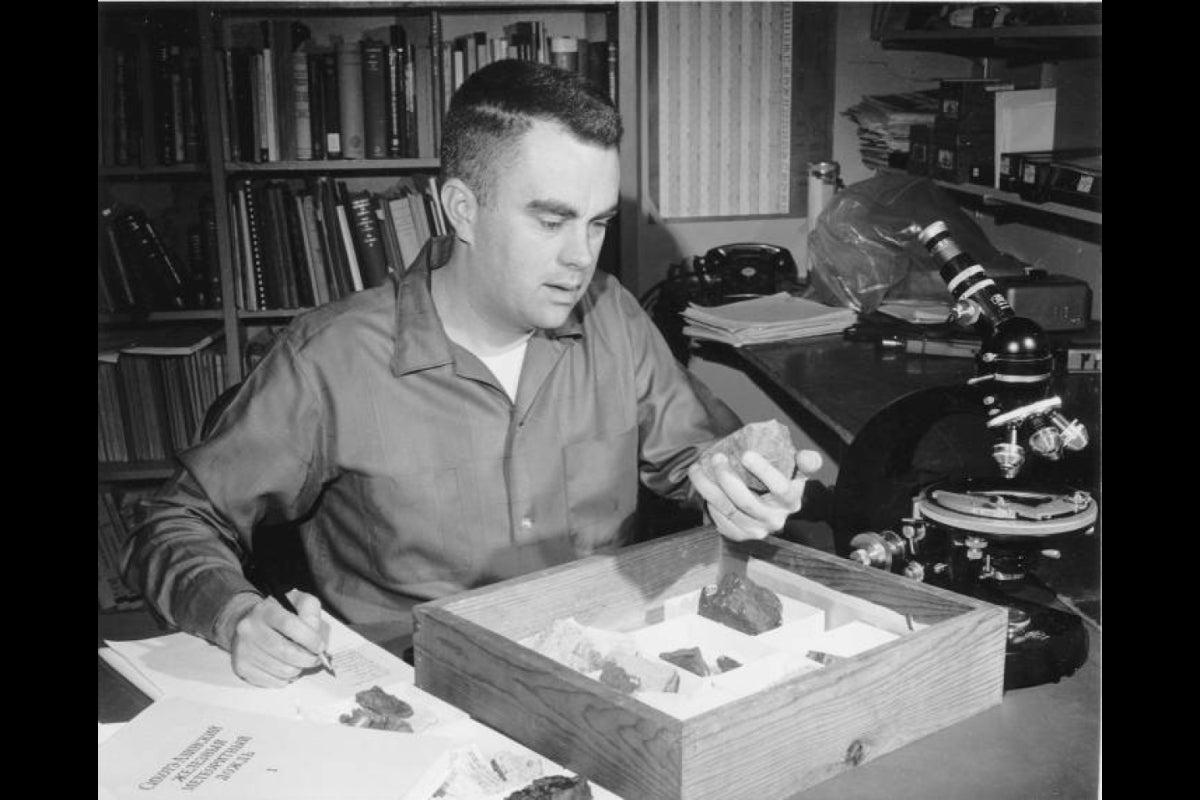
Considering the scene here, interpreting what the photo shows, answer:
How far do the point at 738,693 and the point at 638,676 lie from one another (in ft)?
0.33

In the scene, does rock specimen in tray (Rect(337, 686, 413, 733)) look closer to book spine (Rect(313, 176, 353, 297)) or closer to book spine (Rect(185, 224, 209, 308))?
book spine (Rect(313, 176, 353, 297))

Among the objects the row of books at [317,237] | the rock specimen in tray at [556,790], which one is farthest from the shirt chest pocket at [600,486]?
the row of books at [317,237]

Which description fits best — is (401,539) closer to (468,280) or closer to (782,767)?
(468,280)

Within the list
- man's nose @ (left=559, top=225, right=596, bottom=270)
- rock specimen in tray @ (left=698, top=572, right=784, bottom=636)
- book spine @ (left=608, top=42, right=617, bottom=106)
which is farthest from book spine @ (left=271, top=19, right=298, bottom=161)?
rock specimen in tray @ (left=698, top=572, right=784, bottom=636)

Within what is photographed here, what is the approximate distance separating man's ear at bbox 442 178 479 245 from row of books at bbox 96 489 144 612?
6.75 feet

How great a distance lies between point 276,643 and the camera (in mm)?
1252

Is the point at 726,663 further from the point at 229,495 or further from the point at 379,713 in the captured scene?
the point at 229,495

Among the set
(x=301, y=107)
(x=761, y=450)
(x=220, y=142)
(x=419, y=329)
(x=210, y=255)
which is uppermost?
(x=301, y=107)

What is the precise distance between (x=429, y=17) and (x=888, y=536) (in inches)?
101

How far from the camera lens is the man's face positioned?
1667 mm

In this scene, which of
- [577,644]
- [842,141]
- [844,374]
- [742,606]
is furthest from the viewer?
[842,141]

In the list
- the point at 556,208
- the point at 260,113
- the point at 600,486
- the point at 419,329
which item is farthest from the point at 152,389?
the point at 556,208
